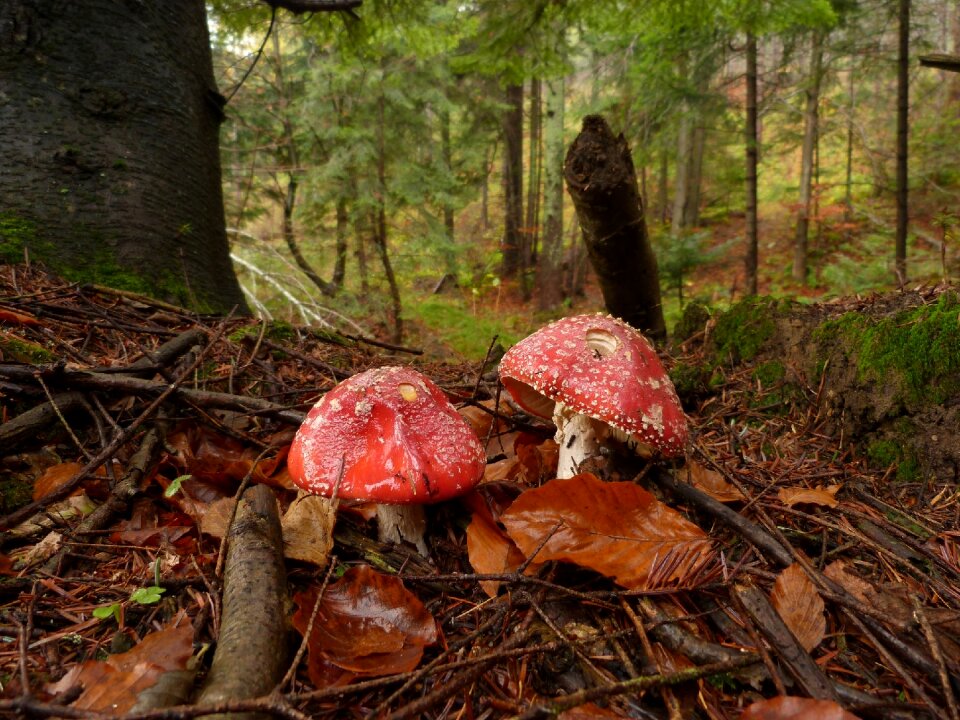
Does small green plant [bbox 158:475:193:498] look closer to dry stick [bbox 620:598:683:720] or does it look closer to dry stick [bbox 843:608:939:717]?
dry stick [bbox 620:598:683:720]

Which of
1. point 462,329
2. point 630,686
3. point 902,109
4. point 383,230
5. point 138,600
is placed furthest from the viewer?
point 383,230

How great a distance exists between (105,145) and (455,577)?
11.9 ft

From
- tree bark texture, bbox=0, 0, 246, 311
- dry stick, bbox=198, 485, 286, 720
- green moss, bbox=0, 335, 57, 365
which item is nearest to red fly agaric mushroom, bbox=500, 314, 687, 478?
dry stick, bbox=198, 485, 286, 720

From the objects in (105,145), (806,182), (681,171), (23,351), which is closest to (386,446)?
(23,351)

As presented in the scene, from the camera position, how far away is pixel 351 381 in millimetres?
2012

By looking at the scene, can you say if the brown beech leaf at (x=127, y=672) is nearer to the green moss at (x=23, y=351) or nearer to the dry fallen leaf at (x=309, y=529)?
the dry fallen leaf at (x=309, y=529)

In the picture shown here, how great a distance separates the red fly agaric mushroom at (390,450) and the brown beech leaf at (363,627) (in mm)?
278

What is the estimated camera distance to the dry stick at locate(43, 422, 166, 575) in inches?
62.6

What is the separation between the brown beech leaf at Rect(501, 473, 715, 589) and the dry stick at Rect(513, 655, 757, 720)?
1.07 feet

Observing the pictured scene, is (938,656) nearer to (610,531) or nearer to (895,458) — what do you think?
(610,531)

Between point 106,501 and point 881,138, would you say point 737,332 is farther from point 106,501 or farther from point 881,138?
point 881,138

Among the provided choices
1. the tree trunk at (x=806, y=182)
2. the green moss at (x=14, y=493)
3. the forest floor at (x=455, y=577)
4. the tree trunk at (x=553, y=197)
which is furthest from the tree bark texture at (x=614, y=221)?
the tree trunk at (x=806, y=182)

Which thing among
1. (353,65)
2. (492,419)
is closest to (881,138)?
(353,65)

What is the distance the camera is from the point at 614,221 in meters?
3.71
